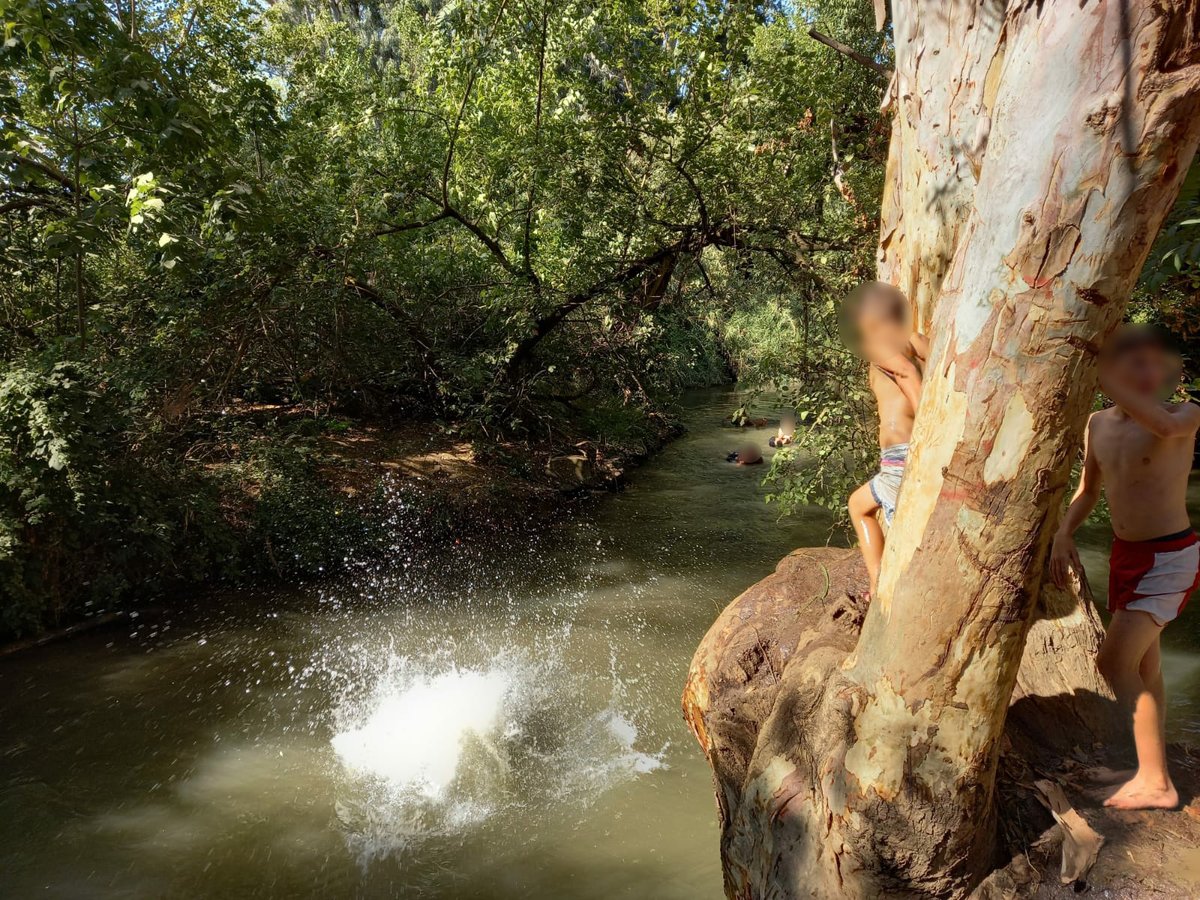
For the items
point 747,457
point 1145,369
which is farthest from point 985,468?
point 747,457

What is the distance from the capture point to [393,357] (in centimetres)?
971

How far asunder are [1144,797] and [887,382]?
5.66 feet

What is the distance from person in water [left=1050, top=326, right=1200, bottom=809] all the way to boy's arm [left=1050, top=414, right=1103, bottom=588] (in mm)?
28

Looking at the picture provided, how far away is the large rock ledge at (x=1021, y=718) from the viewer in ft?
6.80

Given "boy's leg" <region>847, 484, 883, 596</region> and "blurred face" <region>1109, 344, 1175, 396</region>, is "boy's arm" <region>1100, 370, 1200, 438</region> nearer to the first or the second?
"blurred face" <region>1109, 344, 1175, 396</region>

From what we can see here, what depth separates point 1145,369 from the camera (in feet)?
6.98

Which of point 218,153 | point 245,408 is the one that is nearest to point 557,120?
point 218,153

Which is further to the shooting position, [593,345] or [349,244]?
[593,345]

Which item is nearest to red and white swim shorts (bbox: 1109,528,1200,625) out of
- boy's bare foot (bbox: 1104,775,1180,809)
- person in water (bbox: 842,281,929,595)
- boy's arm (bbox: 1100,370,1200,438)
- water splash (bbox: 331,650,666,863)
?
boy's arm (bbox: 1100,370,1200,438)

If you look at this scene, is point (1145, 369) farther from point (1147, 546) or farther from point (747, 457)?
point (747, 457)

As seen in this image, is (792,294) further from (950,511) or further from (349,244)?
(950,511)

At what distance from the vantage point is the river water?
342 cm

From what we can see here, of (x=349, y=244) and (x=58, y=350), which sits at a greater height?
(x=349, y=244)

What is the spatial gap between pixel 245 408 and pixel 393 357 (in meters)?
2.07
